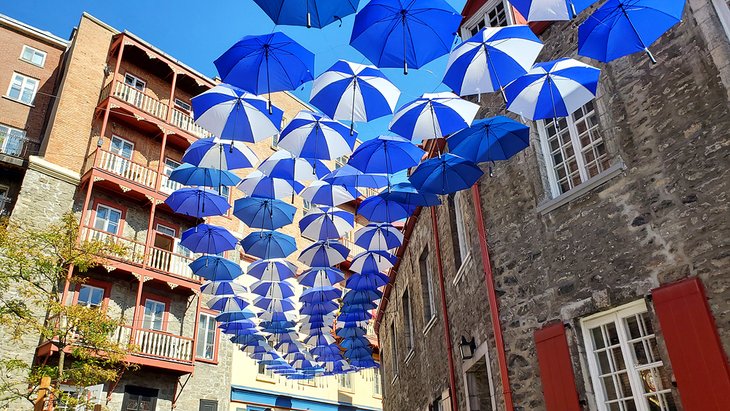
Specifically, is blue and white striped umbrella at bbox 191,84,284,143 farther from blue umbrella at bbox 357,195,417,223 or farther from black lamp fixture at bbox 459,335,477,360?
black lamp fixture at bbox 459,335,477,360

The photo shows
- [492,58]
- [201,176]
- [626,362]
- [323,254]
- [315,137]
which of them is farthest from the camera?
[323,254]

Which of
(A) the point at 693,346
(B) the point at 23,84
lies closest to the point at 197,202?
(A) the point at 693,346

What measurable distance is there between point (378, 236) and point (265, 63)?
23.1 feet

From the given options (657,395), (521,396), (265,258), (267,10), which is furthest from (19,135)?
(657,395)

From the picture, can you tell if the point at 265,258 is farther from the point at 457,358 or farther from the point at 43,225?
the point at 43,225

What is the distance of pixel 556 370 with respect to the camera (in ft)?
22.9

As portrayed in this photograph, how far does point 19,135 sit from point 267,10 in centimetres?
1809

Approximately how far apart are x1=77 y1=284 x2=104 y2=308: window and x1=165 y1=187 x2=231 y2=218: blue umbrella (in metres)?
7.88

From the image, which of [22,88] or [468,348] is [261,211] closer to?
[468,348]

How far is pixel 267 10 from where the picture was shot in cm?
668

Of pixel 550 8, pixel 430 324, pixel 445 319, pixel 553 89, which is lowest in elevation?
pixel 445 319

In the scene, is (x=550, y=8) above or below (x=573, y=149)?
above

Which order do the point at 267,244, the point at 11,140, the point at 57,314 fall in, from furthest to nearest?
1. the point at 11,140
2. the point at 267,244
3. the point at 57,314

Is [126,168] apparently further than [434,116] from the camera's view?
Yes
